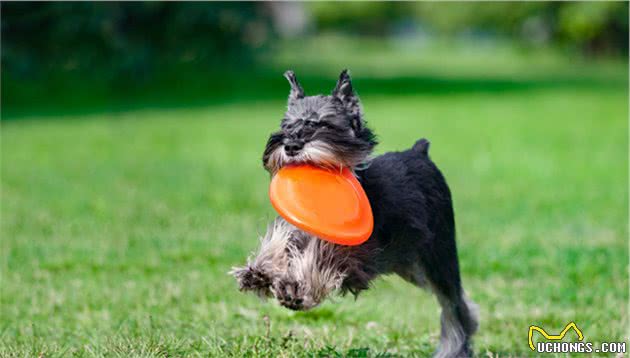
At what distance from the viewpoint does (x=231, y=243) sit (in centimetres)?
941

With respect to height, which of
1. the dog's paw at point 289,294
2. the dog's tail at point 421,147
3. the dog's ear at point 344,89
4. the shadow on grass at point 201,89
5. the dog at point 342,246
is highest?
the shadow on grass at point 201,89

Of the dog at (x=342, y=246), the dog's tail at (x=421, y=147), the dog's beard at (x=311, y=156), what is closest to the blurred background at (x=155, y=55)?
the dog's tail at (x=421, y=147)

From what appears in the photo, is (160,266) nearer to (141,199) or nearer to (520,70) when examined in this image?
(141,199)

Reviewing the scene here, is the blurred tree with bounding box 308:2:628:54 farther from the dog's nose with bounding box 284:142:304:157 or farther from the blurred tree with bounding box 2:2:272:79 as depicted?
the dog's nose with bounding box 284:142:304:157

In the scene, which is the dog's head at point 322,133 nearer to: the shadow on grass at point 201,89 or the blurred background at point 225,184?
the blurred background at point 225,184

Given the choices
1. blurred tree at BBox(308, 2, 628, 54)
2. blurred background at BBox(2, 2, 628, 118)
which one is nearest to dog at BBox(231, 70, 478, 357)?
blurred background at BBox(2, 2, 628, 118)

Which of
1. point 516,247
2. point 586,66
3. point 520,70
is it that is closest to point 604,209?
point 516,247

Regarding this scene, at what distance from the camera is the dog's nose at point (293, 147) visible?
15.9ft

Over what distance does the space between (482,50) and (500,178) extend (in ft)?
148

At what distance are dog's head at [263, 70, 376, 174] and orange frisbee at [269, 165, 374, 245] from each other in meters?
0.07

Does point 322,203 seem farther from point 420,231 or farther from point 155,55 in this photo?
point 155,55

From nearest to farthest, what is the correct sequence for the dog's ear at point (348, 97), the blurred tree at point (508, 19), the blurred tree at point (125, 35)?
the dog's ear at point (348, 97), the blurred tree at point (125, 35), the blurred tree at point (508, 19)

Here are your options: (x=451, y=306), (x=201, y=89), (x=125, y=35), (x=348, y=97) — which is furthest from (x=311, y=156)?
(x=201, y=89)

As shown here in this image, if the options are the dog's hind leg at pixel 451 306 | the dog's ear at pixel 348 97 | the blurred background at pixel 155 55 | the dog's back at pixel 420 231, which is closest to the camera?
the dog's ear at pixel 348 97
